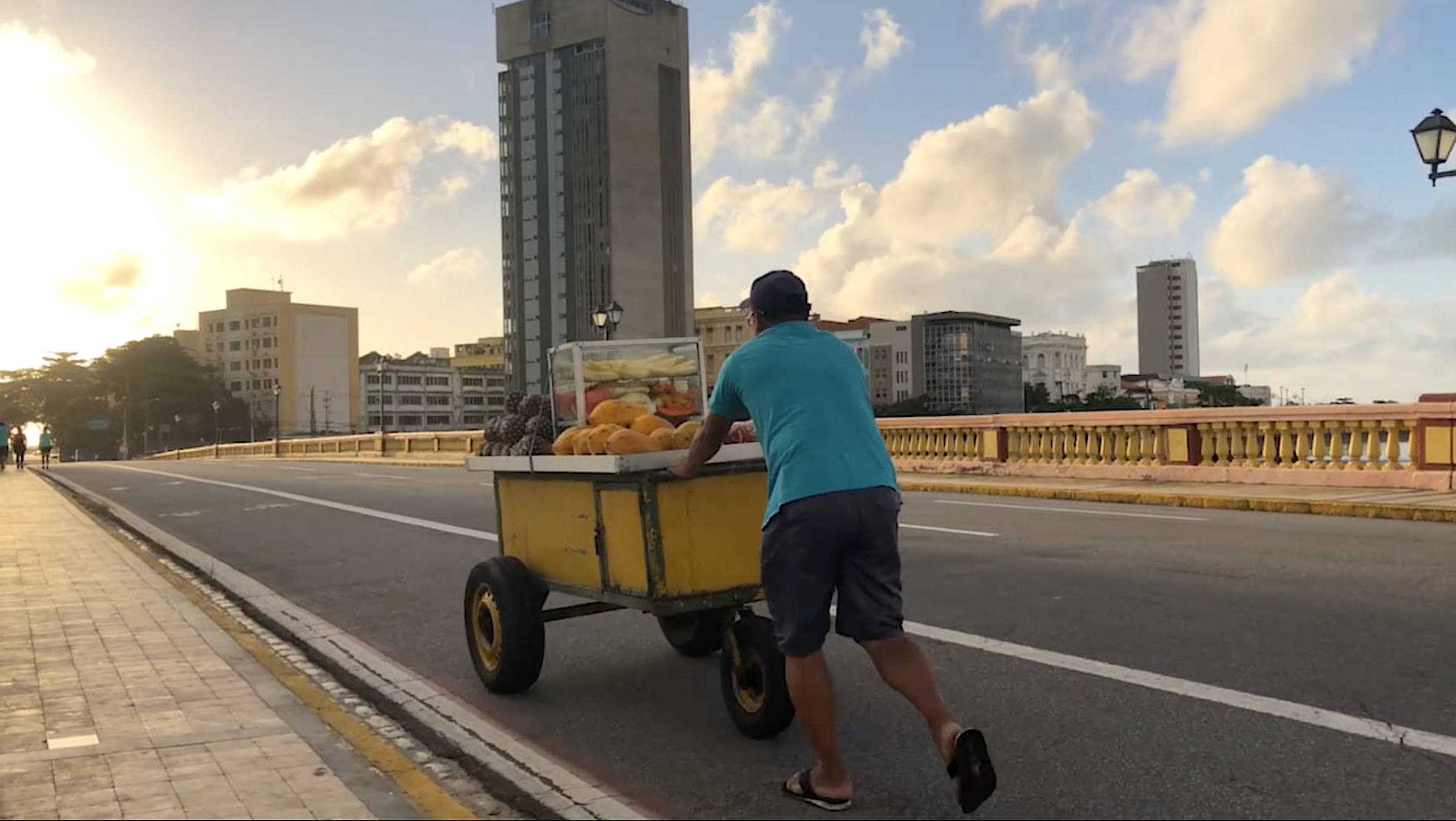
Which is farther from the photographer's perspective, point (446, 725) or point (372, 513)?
point (372, 513)

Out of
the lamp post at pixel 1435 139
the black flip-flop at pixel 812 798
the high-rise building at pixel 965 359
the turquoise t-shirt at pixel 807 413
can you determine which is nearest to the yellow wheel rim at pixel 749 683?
the black flip-flop at pixel 812 798

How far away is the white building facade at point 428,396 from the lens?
153250mm

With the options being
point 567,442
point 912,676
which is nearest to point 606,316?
point 567,442

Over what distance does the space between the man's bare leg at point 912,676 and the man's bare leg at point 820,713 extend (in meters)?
0.21

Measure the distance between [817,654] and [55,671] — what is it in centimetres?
495

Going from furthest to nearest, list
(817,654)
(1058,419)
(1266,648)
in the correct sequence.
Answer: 1. (1058,419)
2. (1266,648)
3. (817,654)

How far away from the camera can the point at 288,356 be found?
146 metres

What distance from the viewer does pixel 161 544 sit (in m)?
13.9

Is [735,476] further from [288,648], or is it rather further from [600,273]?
[600,273]

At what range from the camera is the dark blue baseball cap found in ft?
14.5

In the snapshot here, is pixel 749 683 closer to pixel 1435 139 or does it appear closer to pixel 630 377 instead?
pixel 630 377

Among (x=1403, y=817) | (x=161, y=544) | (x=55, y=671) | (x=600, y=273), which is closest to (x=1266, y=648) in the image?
(x=1403, y=817)

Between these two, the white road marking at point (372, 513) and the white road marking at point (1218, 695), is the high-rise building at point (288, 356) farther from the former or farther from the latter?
the white road marking at point (1218, 695)

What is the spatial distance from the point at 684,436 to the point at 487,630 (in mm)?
1774
